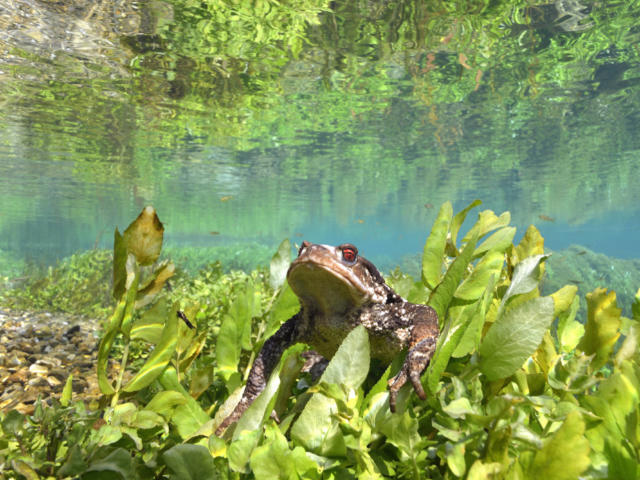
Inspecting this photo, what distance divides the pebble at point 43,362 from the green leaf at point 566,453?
3839mm

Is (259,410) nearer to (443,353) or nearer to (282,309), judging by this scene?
(443,353)

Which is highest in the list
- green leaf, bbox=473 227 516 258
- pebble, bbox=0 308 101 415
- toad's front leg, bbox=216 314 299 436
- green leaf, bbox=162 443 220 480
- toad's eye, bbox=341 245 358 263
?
green leaf, bbox=473 227 516 258

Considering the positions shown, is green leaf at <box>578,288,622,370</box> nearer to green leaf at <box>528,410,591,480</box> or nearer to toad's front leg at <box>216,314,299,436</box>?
green leaf at <box>528,410,591,480</box>

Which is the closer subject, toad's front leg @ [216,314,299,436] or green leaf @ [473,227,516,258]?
green leaf @ [473,227,516,258]

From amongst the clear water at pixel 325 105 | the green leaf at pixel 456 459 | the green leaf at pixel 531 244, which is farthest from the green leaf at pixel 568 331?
the clear water at pixel 325 105

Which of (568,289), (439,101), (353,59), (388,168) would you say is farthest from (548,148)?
(568,289)

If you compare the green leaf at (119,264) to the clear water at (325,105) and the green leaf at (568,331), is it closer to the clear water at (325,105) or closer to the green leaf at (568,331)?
the green leaf at (568,331)

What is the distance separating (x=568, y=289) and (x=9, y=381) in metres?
6.51

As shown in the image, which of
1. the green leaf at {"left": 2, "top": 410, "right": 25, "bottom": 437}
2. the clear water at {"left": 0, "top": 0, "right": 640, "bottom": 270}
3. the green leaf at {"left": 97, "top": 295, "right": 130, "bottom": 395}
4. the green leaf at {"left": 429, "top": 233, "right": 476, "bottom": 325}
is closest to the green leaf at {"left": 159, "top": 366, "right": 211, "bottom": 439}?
the green leaf at {"left": 97, "top": 295, "right": 130, "bottom": 395}

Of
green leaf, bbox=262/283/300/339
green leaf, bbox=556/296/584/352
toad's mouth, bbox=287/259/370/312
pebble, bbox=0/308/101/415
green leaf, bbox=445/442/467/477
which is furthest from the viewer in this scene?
pebble, bbox=0/308/101/415

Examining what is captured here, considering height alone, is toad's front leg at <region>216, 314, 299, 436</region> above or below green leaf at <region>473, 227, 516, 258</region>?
below

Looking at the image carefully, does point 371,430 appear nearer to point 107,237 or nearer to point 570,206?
point 570,206

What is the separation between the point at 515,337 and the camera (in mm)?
819

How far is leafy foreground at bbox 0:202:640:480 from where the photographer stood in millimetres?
697
